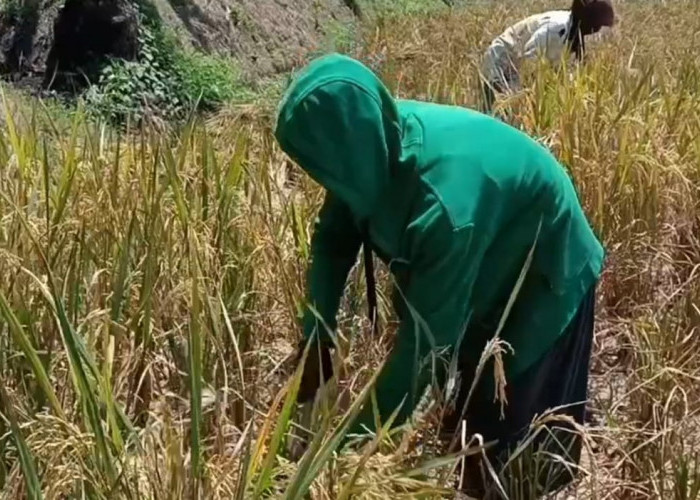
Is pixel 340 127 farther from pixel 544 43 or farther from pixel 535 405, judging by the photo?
pixel 544 43

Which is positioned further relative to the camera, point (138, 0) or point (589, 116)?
point (138, 0)

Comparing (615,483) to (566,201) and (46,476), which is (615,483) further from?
(46,476)

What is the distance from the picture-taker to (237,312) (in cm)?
216

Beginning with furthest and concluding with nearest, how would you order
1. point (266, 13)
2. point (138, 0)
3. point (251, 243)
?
point (266, 13), point (138, 0), point (251, 243)

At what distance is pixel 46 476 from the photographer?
1401mm

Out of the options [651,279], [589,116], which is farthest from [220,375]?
[589,116]

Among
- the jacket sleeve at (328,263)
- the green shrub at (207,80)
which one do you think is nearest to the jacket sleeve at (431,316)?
the jacket sleeve at (328,263)

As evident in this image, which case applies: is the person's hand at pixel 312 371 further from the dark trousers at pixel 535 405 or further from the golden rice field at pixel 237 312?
the dark trousers at pixel 535 405

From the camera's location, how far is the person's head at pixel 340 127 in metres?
1.53

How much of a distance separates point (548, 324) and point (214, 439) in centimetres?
69

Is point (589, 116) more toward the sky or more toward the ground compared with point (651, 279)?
more toward the sky

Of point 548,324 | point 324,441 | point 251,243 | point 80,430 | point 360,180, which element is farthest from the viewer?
point 251,243

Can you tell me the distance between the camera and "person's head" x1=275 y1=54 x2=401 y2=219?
5.03ft

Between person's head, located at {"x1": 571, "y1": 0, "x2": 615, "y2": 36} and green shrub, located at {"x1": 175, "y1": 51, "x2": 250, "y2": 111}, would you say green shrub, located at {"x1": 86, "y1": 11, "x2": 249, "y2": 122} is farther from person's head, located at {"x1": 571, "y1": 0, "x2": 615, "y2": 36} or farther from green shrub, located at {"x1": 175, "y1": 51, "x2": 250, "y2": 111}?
person's head, located at {"x1": 571, "y1": 0, "x2": 615, "y2": 36}
